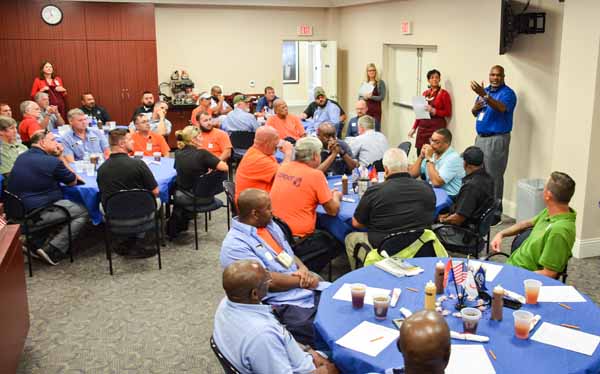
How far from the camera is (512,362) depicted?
8.02 ft

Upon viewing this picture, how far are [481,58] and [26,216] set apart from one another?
587 cm

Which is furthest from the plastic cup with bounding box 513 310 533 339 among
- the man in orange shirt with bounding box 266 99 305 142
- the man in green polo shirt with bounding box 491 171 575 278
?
the man in orange shirt with bounding box 266 99 305 142

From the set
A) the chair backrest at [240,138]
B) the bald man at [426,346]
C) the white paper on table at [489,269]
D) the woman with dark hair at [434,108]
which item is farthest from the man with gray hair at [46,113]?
the bald man at [426,346]

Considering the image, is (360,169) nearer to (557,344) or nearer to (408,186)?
(408,186)

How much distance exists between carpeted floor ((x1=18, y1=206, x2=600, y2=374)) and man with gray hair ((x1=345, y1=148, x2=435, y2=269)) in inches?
58.0

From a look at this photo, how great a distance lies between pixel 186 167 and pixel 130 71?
254 inches

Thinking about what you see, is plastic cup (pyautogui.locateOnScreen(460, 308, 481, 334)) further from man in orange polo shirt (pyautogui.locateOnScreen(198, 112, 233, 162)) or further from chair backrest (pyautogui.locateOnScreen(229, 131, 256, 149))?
chair backrest (pyautogui.locateOnScreen(229, 131, 256, 149))

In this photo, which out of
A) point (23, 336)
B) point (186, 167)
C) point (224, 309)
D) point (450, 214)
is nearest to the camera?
point (224, 309)

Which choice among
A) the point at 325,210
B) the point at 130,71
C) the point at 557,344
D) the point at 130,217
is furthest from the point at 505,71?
the point at 130,71

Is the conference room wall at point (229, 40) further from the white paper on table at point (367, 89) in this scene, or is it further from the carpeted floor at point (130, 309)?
the carpeted floor at point (130, 309)

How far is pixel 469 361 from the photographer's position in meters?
2.45

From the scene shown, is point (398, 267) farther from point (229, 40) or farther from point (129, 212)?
point (229, 40)

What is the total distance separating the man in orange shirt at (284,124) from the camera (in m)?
8.48

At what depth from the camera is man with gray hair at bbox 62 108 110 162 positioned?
22.0 ft
